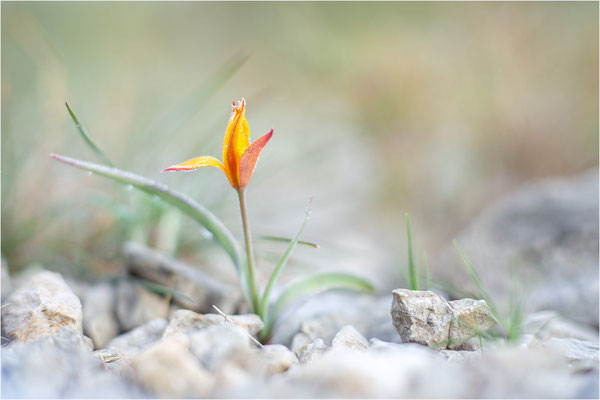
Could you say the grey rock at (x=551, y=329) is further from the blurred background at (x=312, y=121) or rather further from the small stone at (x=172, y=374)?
the small stone at (x=172, y=374)

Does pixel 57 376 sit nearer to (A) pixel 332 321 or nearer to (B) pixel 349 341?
(B) pixel 349 341

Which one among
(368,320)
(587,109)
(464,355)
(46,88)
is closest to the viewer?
(464,355)

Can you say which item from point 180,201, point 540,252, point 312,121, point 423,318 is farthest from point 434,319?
point 312,121

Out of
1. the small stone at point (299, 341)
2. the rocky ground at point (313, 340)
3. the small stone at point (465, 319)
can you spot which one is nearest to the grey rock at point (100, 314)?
the rocky ground at point (313, 340)

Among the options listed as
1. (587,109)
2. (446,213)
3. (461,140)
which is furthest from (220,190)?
(587,109)

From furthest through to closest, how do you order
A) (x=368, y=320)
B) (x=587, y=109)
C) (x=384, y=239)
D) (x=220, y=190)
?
1. (x=587, y=109)
2. (x=384, y=239)
3. (x=220, y=190)
4. (x=368, y=320)

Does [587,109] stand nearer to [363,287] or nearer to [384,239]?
[384,239]
